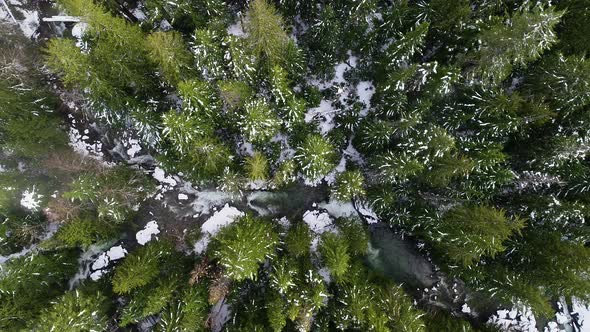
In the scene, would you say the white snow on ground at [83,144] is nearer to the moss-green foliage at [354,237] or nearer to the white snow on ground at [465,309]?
the moss-green foliage at [354,237]

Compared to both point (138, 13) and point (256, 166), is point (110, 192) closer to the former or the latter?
point (256, 166)

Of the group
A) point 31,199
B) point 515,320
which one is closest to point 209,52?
point 31,199

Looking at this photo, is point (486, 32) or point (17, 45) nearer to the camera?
point (486, 32)

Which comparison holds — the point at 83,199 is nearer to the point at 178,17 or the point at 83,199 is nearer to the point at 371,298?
the point at 178,17

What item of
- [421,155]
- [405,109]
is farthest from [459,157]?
[405,109]

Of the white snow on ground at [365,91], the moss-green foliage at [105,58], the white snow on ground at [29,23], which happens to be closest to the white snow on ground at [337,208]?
the white snow on ground at [365,91]

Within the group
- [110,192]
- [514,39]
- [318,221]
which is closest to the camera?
[514,39]
